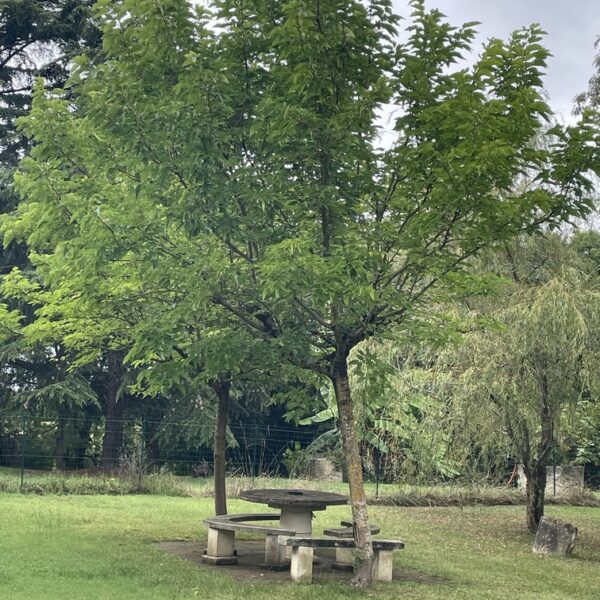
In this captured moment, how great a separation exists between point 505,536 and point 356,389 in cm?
350

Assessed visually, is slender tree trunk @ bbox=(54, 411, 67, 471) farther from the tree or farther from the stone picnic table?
the tree

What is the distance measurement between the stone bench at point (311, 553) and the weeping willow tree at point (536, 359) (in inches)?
166

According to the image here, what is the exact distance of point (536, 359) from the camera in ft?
37.9

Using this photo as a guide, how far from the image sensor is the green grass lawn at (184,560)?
693cm

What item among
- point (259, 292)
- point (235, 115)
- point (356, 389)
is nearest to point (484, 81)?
point (235, 115)

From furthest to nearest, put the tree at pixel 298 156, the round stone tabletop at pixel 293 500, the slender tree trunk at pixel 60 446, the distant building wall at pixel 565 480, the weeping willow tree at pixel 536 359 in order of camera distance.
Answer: the distant building wall at pixel 565 480
the slender tree trunk at pixel 60 446
the weeping willow tree at pixel 536 359
the round stone tabletop at pixel 293 500
the tree at pixel 298 156

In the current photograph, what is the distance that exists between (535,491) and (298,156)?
28.2 feet

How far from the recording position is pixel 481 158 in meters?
6.53

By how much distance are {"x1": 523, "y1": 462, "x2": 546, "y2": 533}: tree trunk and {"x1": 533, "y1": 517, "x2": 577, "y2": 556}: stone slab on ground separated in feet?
6.06

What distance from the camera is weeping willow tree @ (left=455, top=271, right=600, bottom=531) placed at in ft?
36.7

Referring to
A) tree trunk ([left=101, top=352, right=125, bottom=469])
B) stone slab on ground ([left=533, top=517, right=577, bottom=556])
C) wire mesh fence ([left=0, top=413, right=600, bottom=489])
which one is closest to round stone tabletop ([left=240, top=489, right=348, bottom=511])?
stone slab on ground ([left=533, top=517, right=577, bottom=556])

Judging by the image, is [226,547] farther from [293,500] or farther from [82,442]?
[82,442]

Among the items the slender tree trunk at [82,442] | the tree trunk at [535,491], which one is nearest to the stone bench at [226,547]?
the tree trunk at [535,491]

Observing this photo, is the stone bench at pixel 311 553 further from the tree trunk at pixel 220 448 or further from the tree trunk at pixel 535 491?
the tree trunk at pixel 535 491
